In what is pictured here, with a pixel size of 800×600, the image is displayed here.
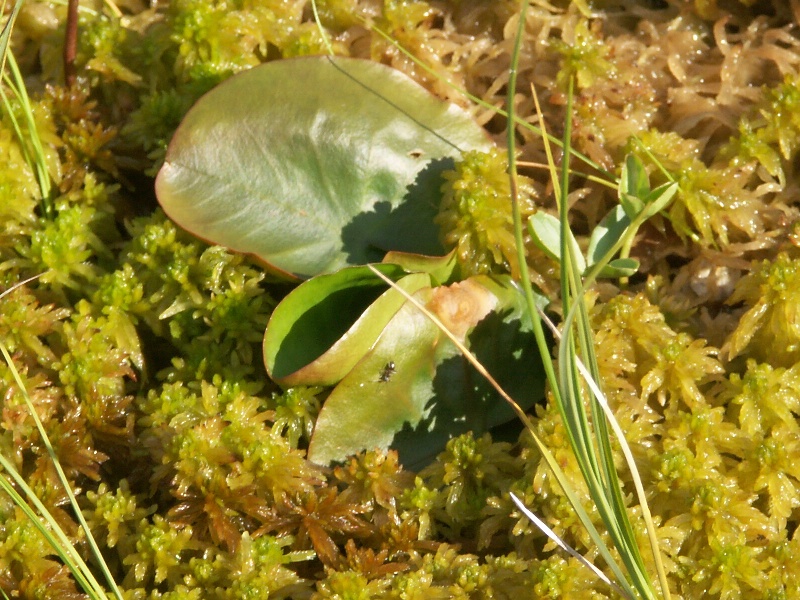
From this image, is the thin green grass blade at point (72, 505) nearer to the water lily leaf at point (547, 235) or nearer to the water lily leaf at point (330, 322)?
the water lily leaf at point (330, 322)

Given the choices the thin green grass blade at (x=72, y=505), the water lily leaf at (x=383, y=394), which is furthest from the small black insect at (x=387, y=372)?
the thin green grass blade at (x=72, y=505)

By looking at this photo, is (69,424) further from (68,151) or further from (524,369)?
(524,369)

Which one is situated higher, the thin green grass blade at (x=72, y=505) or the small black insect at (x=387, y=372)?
the small black insect at (x=387, y=372)

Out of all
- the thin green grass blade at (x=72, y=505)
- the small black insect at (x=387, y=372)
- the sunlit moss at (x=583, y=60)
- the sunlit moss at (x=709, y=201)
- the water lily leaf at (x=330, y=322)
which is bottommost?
the thin green grass blade at (x=72, y=505)

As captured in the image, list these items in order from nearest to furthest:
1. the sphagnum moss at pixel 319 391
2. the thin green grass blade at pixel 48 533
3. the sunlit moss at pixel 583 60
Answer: the thin green grass blade at pixel 48 533 → the sphagnum moss at pixel 319 391 → the sunlit moss at pixel 583 60

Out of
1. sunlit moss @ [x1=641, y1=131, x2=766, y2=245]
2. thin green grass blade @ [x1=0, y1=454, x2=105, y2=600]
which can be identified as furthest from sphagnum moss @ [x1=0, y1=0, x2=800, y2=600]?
thin green grass blade @ [x1=0, y1=454, x2=105, y2=600]

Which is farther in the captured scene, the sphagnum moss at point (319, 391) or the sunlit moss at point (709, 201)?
the sunlit moss at point (709, 201)

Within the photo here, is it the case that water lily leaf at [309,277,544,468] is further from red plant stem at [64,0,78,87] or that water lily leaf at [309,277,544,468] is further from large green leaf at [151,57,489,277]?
red plant stem at [64,0,78,87]

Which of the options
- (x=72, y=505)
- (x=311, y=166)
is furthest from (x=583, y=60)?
(x=72, y=505)
